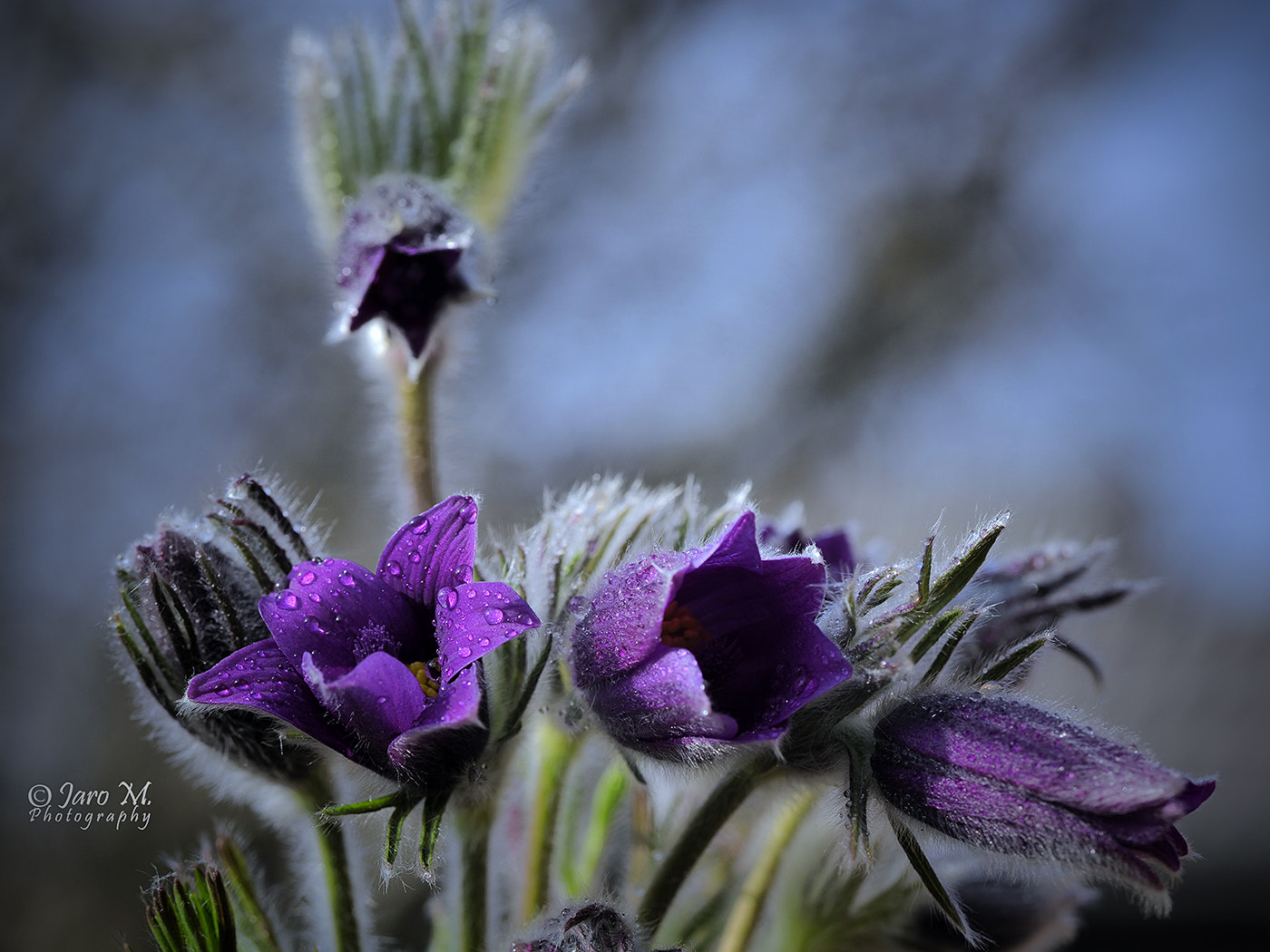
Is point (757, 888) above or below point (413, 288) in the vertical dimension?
below

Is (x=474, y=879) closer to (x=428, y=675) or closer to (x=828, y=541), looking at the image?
(x=428, y=675)

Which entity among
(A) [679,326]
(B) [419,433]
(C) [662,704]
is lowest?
(C) [662,704]

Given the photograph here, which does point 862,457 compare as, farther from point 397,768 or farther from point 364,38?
point 397,768

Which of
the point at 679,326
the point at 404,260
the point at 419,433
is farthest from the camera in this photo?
the point at 679,326

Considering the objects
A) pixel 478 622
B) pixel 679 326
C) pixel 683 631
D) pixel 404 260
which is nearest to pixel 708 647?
pixel 683 631

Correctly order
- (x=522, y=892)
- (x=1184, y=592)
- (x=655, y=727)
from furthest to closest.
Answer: (x=1184, y=592) → (x=522, y=892) → (x=655, y=727)

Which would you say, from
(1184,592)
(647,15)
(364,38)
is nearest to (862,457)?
(1184,592)

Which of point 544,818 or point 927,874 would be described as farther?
point 544,818
